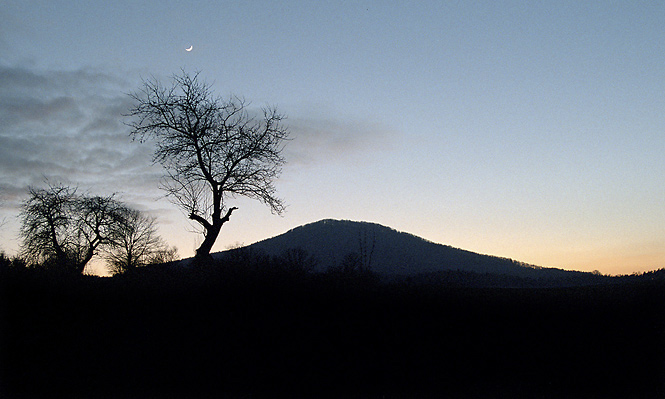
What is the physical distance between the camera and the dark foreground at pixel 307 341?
9.11 meters

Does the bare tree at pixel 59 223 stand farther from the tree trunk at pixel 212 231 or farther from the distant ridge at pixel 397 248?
the distant ridge at pixel 397 248

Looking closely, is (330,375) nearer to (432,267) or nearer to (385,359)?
(385,359)

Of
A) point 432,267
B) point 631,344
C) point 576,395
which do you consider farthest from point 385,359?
point 432,267

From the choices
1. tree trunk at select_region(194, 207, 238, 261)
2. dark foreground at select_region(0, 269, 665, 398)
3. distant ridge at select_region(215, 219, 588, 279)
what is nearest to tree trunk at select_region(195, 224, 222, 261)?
tree trunk at select_region(194, 207, 238, 261)

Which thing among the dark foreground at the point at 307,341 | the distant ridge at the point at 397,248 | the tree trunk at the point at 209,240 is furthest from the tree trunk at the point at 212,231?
the distant ridge at the point at 397,248

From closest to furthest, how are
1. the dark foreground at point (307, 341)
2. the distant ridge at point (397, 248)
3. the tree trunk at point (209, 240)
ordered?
1. the dark foreground at point (307, 341)
2. the tree trunk at point (209, 240)
3. the distant ridge at point (397, 248)

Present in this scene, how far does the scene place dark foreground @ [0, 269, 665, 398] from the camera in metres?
9.11

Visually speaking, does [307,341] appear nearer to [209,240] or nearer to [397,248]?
[209,240]

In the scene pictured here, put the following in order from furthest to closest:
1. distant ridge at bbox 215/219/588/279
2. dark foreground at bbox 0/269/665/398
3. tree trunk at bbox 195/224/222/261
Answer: distant ridge at bbox 215/219/588/279
tree trunk at bbox 195/224/222/261
dark foreground at bbox 0/269/665/398

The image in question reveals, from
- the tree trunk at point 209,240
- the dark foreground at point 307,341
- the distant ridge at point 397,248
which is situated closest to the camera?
the dark foreground at point 307,341

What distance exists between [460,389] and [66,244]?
3119 cm

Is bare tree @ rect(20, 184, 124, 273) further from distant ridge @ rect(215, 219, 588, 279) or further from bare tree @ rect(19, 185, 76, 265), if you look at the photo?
distant ridge @ rect(215, 219, 588, 279)

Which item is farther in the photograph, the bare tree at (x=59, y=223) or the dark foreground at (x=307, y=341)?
the bare tree at (x=59, y=223)

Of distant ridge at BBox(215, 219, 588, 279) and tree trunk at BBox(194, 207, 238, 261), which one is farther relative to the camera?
distant ridge at BBox(215, 219, 588, 279)
